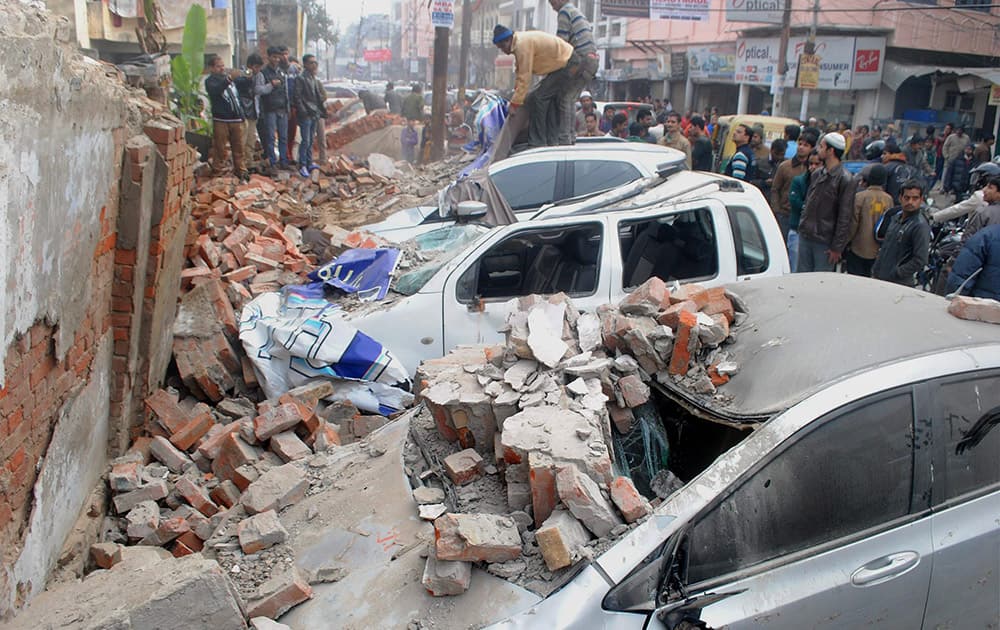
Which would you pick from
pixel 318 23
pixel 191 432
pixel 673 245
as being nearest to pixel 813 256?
pixel 673 245

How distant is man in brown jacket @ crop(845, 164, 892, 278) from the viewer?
24.7 feet

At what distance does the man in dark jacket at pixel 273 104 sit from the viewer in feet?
40.4

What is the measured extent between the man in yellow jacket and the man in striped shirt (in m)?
0.05

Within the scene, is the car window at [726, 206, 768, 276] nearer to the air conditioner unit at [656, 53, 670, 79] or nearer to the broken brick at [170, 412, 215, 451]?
the broken brick at [170, 412, 215, 451]

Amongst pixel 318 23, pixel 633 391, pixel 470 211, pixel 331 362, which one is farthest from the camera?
pixel 318 23

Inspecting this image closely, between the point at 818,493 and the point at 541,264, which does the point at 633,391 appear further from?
the point at 541,264

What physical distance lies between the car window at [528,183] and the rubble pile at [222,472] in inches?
128

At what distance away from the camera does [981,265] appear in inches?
231

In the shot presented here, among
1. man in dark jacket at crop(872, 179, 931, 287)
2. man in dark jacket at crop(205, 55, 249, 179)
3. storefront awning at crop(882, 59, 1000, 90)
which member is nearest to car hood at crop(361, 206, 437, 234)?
man in dark jacket at crop(872, 179, 931, 287)

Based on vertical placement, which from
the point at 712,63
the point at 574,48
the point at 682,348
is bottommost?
the point at 682,348

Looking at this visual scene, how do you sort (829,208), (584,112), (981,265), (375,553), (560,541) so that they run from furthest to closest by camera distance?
(584,112) < (829,208) < (981,265) < (375,553) < (560,541)

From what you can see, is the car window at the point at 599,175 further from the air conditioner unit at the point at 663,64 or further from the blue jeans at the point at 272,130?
the air conditioner unit at the point at 663,64

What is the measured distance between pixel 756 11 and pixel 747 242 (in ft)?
75.5

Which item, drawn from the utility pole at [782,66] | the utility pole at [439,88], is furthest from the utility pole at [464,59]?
the utility pole at [782,66]
